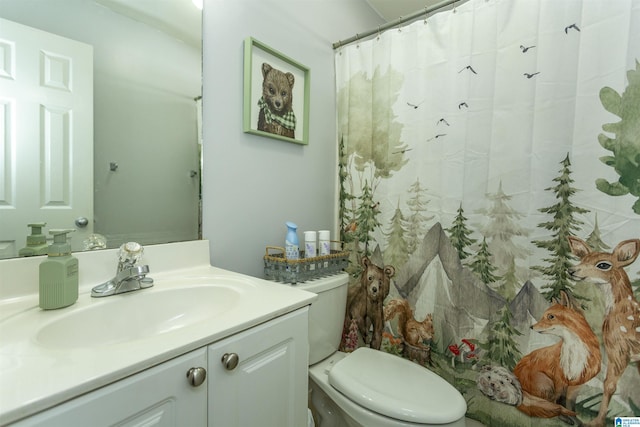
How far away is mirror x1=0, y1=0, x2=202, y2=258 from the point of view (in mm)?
714

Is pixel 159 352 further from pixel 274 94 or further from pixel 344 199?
pixel 344 199

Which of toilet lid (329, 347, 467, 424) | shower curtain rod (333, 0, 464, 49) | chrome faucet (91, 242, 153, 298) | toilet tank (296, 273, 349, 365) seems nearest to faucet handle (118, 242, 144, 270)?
chrome faucet (91, 242, 153, 298)

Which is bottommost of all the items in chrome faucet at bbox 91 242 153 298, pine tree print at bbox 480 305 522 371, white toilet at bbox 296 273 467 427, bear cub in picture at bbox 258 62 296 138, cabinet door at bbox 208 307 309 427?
white toilet at bbox 296 273 467 427

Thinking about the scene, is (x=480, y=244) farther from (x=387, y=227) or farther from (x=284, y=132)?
(x=284, y=132)

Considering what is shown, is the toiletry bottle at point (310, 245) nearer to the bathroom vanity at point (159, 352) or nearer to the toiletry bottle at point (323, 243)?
the toiletry bottle at point (323, 243)

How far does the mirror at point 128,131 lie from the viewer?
2.34 feet

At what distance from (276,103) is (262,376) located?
1.06 m

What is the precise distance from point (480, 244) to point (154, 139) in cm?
127

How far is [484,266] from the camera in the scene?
1.14 m

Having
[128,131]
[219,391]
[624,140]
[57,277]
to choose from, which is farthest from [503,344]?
[128,131]

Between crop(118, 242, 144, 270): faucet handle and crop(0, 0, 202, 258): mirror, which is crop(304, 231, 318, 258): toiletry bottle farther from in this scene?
crop(118, 242, 144, 270): faucet handle

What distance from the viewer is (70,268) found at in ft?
2.18

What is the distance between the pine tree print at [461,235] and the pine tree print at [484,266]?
0.04 meters

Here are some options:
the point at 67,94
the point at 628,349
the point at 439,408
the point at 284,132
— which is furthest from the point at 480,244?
the point at 67,94
